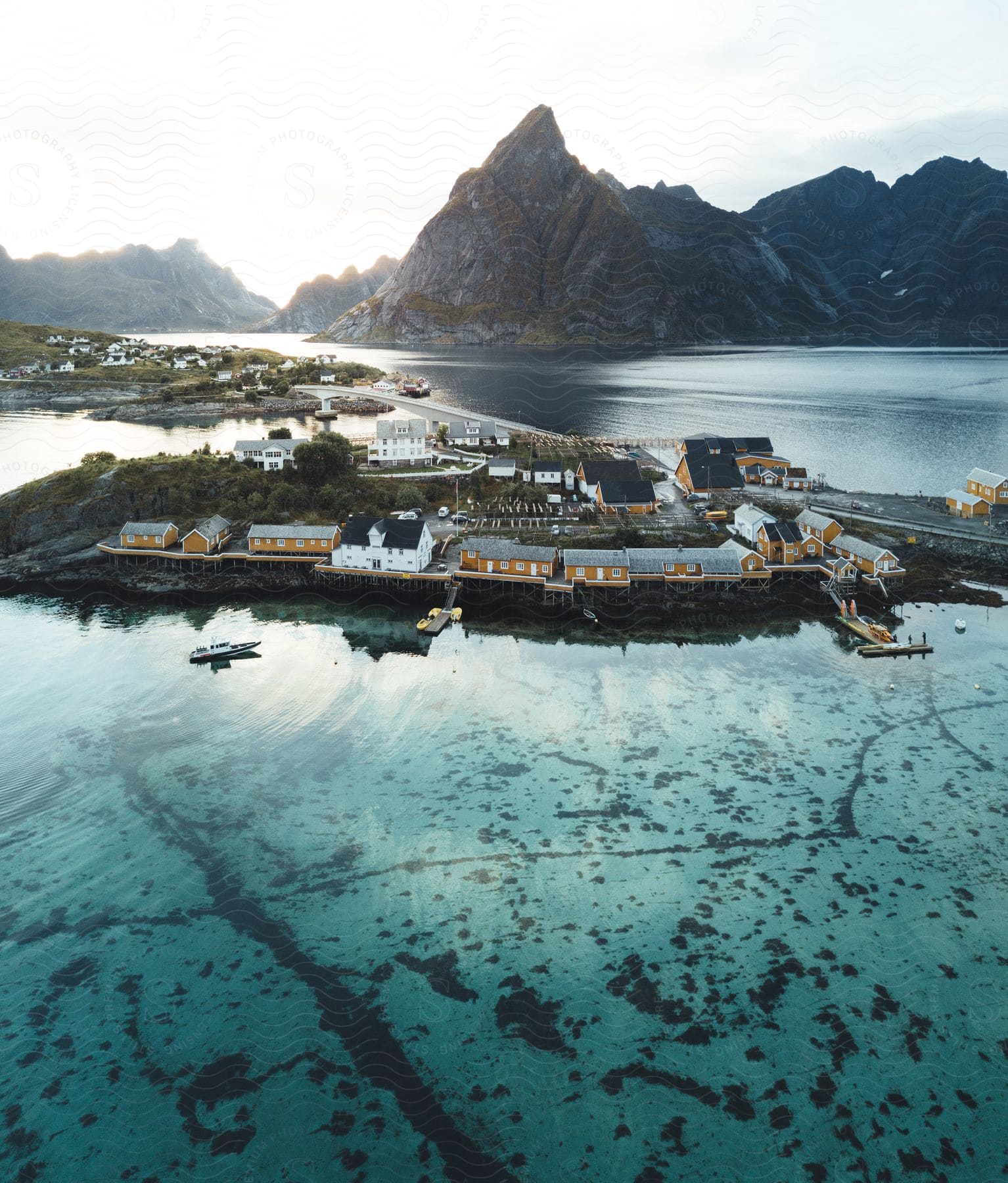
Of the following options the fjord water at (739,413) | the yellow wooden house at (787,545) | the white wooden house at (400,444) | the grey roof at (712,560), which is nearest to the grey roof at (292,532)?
the white wooden house at (400,444)

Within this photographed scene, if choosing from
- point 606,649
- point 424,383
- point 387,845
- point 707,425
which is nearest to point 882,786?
point 606,649

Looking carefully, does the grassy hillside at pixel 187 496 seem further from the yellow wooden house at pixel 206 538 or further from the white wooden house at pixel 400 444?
the white wooden house at pixel 400 444

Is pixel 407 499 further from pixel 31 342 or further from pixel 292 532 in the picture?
pixel 31 342

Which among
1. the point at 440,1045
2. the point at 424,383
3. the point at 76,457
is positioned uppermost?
the point at 424,383

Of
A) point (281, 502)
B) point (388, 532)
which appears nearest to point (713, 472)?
point (388, 532)

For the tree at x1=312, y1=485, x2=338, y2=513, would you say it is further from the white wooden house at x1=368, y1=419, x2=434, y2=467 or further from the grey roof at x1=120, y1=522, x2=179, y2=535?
the white wooden house at x1=368, y1=419, x2=434, y2=467

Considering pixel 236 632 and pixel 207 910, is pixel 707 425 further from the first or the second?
pixel 207 910
